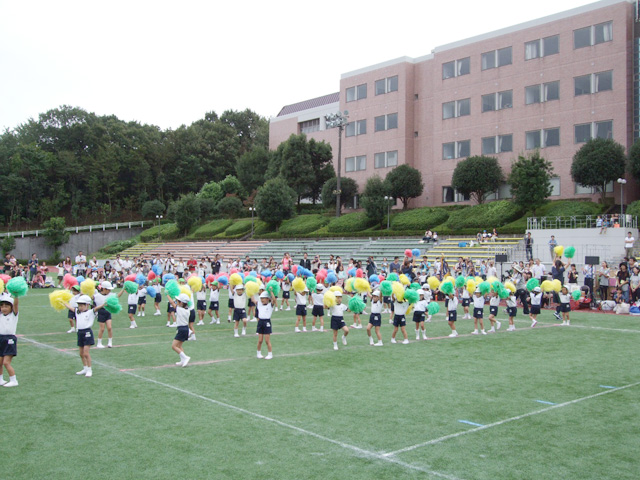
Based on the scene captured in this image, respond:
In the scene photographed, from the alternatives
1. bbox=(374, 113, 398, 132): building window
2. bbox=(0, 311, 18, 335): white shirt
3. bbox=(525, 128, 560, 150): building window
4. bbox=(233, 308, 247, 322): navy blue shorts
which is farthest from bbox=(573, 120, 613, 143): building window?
bbox=(0, 311, 18, 335): white shirt

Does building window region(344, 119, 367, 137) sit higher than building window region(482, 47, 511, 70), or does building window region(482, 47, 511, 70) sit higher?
building window region(482, 47, 511, 70)

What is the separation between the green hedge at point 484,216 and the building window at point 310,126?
29.3 metres

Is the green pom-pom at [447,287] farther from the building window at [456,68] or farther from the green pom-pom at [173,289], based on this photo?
the building window at [456,68]

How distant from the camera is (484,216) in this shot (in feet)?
118

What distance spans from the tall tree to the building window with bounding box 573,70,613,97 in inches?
272

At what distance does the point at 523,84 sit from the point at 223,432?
38.0m

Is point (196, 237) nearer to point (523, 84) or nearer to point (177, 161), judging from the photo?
point (177, 161)

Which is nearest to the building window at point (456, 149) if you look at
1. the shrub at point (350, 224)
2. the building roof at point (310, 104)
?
the shrub at point (350, 224)

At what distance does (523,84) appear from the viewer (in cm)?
3881

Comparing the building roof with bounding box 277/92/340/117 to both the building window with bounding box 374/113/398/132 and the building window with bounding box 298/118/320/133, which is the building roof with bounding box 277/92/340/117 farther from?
the building window with bounding box 374/113/398/132

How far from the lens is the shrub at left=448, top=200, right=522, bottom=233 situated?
115 ft

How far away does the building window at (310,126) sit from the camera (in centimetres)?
6366

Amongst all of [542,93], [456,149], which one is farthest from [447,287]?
[456,149]

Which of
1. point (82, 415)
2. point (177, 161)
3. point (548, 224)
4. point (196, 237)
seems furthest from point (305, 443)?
point (177, 161)
